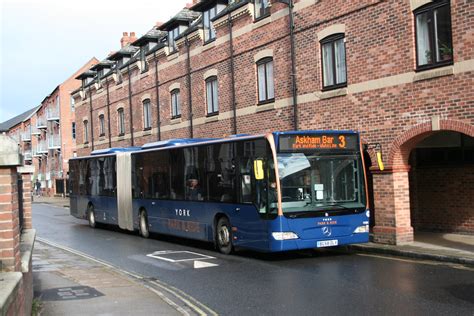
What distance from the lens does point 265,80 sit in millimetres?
19672

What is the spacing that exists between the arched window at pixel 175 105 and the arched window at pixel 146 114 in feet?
9.12

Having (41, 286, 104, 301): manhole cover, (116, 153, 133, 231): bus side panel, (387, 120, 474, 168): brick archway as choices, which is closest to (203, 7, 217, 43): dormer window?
(116, 153, 133, 231): bus side panel

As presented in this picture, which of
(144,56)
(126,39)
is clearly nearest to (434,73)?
(144,56)

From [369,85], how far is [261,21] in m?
5.88

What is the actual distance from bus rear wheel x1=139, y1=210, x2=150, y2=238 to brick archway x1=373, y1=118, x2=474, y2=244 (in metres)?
7.88

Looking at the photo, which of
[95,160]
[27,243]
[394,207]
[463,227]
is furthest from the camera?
[95,160]

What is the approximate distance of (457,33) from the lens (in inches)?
492

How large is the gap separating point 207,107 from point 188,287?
14.5 m

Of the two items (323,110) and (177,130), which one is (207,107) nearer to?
(177,130)

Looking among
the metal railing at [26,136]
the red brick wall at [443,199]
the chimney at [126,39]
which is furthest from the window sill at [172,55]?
the metal railing at [26,136]

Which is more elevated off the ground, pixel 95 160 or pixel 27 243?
pixel 95 160

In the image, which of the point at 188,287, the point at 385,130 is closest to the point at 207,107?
the point at 385,130

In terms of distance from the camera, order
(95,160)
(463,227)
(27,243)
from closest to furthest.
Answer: (27,243) → (463,227) → (95,160)

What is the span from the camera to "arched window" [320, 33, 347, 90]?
16.0 m
